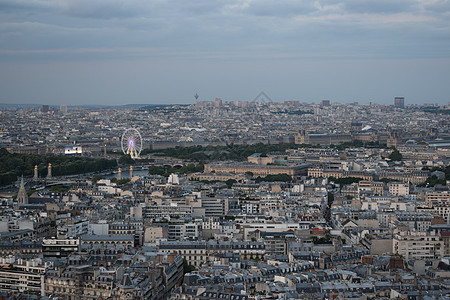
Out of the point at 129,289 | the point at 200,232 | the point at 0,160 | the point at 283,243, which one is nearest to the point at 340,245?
the point at 283,243

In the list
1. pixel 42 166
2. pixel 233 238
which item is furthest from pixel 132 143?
pixel 233 238

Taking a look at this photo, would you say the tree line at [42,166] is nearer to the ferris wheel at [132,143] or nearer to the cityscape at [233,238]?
the cityscape at [233,238]

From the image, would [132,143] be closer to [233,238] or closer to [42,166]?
[42,166]

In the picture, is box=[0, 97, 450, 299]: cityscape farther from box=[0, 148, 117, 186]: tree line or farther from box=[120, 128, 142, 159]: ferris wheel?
box=[120, 128, 142, 159]: ferris wheel

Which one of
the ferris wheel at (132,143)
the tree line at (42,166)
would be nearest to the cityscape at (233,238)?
the tree line at (42,166)

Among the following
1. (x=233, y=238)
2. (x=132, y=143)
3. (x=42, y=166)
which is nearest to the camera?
(x=233, y=238)

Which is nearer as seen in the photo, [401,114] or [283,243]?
[283,243]

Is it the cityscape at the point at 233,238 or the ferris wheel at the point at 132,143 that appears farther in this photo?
the ferris wheel at the point at 132,143

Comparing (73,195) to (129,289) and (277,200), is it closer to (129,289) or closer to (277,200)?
(277,200)
